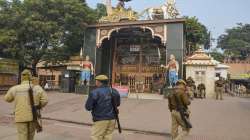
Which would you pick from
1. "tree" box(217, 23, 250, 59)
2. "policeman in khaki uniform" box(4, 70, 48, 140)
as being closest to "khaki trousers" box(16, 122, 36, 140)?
"policeman in khaki uniform" box(4, 70, 48, 140)

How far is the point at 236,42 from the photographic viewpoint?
240 ft

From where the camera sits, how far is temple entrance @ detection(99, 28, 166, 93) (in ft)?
92.2

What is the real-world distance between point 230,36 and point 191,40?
45.5 meters

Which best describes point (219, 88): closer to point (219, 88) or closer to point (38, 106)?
point (219, 88)

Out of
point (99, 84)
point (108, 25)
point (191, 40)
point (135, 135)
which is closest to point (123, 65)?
point (108, 25)

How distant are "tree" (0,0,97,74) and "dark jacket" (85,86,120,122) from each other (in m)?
19.0

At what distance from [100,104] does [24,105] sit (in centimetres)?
139

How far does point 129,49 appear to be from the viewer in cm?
2942

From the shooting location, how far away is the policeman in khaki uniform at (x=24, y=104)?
667 cm

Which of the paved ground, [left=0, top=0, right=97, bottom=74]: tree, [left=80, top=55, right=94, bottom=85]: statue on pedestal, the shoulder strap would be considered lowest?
the paved ground

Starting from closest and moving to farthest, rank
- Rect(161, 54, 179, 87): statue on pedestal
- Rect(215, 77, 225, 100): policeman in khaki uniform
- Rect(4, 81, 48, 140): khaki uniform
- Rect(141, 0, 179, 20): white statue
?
Rect(4, 81, 48, 140): khaki uniform
Rect(215, 77, 225, 100): policeman in khaki uniform
Rect(161, 54, 179, 87): statue on pedestal
Rect(141, 0, 179, 20): white statue

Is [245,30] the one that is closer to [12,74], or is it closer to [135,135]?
[12,74]

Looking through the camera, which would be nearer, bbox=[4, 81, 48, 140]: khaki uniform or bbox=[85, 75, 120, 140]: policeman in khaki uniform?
bbox=[4, 81, 48, 140]: khaki uniform

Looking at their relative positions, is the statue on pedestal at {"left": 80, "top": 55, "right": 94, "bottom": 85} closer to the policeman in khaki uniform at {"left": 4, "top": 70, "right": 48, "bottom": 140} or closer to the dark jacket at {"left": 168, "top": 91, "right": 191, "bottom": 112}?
the dark jacket at {"left": 168, "top": 91, "right": 191, "bottom": 112}
